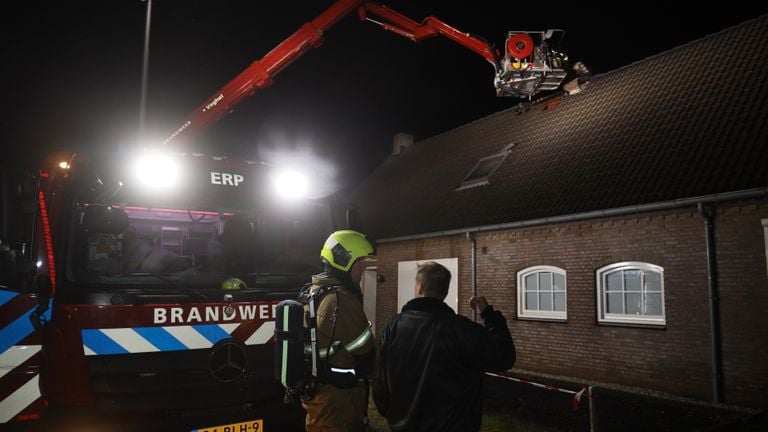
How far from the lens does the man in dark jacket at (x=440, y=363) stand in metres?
2.78

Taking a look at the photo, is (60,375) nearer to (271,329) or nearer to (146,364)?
(146,364)

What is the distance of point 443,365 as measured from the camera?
111 inches

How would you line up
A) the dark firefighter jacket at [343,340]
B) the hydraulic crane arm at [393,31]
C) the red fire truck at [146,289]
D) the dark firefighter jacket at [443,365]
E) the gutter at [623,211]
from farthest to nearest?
1. the hydraulic crane arm at [393,31]
2. the gutter at [623,211]
3. the red fire truck at [146,289]
4. the dark firefighter jacket at [343,340]
5. the dark firefighter jacket at [443,365]

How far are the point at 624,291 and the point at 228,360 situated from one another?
27.2ft

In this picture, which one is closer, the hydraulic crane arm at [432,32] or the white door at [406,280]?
the hydraulic crane arm at [432,32]

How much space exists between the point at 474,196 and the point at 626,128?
395 centimetres

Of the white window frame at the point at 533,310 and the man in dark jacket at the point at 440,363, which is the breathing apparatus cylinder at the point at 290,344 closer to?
the man in dark jacket at the point at 440,363

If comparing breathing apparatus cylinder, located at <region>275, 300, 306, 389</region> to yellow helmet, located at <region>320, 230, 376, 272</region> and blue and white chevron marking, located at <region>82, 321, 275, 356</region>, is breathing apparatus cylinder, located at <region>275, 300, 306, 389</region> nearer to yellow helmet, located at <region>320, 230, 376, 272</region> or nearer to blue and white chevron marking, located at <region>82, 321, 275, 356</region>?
yellow helmet, located at <region>320, 230, 376, 272</region>

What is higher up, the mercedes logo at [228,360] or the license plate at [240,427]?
the mercedes logo at [228,360]

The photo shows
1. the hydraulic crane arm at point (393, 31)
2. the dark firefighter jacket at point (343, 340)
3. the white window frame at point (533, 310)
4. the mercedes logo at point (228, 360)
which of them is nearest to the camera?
the dark firefighter jacket at point (343, 340)

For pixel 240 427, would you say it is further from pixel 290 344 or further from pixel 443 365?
pixel 443 365

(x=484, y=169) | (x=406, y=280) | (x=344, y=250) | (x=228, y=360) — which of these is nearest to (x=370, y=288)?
(x=406, y=280)

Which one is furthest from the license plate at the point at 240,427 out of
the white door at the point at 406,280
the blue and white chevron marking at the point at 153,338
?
the white door at the point at 406,280

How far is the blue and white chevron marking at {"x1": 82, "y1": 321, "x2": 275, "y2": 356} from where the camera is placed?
3.90 meters
